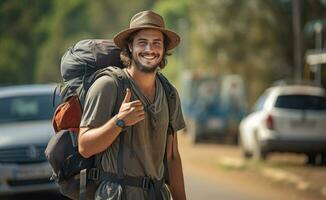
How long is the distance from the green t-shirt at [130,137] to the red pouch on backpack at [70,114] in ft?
0.59

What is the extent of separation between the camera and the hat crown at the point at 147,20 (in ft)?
12.8

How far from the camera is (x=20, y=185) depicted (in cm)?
1007

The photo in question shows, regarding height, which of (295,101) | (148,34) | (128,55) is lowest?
(295,101)

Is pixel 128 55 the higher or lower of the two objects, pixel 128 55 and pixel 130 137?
the higher

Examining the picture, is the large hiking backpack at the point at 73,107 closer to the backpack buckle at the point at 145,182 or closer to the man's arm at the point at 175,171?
the backpack buckle at the point at 145,182

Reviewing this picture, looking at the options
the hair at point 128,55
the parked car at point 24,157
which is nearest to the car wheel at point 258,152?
the parked car at point 24,157

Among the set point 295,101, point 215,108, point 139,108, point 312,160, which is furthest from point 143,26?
point 215,108

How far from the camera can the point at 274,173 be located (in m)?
14.4

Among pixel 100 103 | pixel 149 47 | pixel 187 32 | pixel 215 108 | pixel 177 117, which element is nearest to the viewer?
pixel 100 103

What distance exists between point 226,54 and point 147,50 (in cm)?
3912

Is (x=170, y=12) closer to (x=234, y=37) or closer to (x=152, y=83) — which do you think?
(x=234, y=37)

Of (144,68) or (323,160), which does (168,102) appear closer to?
(144,68)

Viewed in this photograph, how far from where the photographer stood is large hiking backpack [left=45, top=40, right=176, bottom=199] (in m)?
4.02

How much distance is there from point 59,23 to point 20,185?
3234 inches
